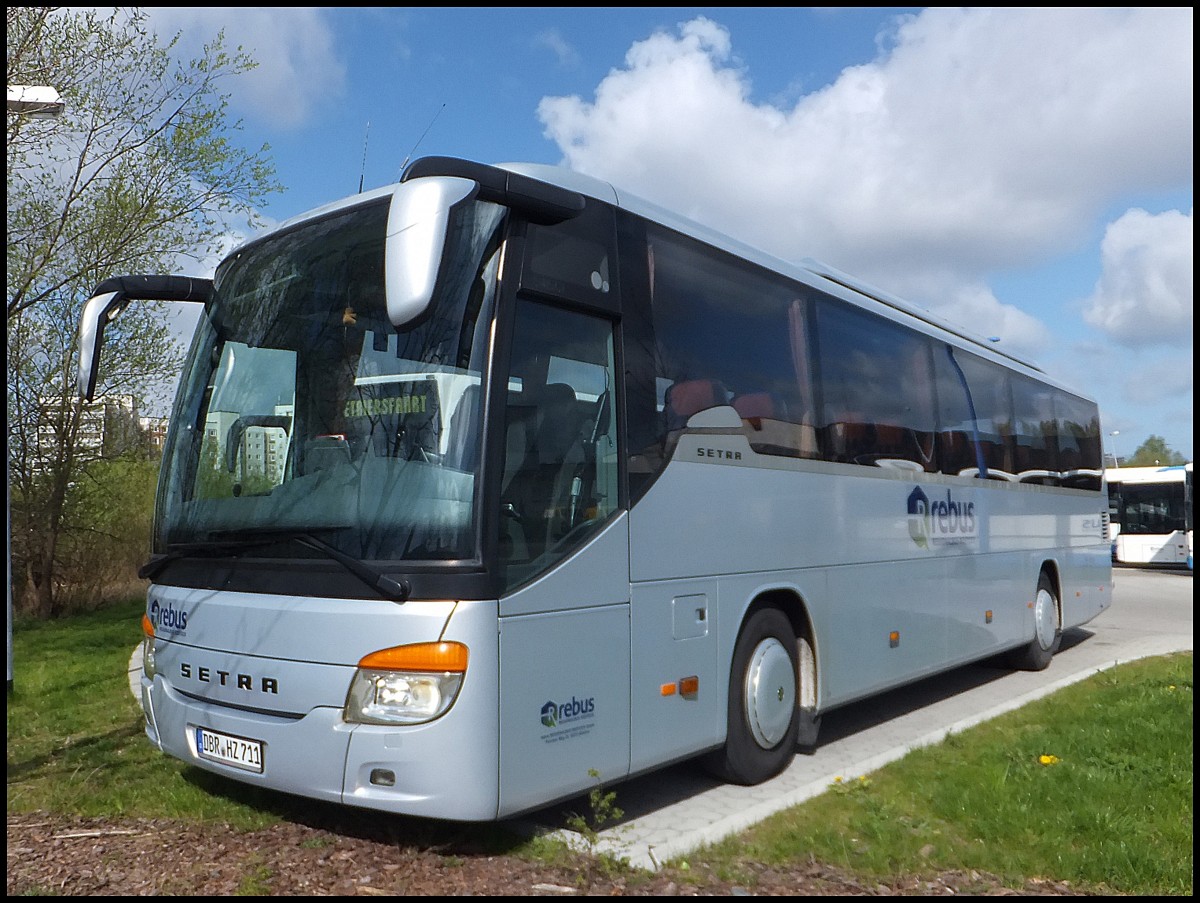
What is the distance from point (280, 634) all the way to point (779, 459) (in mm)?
3518

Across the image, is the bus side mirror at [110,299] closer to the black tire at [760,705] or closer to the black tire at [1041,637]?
the black tire at [760,705]

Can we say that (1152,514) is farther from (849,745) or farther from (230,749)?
(230,749)

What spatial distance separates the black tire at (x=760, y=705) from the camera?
673cm

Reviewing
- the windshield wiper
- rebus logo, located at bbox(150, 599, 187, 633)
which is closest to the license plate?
rebus logo, located at bbox(150, 599, 187, 633)

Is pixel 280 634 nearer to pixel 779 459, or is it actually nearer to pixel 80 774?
pixel 80 774

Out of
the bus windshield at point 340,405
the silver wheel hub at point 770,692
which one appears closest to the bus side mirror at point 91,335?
the bus windshield at point 340,405

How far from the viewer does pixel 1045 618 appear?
1261 centimetres

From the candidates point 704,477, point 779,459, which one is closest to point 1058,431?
point 779,459

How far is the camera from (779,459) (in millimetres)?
7297

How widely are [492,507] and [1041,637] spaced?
9439mm

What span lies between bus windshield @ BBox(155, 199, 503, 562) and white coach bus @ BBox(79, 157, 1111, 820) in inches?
0.6

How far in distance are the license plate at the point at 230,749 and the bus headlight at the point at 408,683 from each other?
2.29 ft

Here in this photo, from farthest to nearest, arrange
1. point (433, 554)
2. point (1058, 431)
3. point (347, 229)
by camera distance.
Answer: point (1058, 431) < point (347, 229) < point (433, 554)

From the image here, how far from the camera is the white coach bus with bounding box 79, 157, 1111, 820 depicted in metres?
4.89
